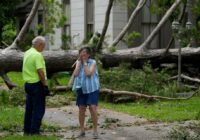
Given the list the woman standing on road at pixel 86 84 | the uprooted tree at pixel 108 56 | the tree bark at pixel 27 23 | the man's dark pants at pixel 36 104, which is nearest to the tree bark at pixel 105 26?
the uprooted tree at pixel 108 56

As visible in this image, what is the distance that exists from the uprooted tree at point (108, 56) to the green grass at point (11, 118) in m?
2.07

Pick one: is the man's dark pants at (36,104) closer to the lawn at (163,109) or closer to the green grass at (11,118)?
the green grass at (11,118)

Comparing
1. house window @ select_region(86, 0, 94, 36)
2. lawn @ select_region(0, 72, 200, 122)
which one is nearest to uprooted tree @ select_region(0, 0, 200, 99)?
lawn @ select_region(0, 72, 200, 122)

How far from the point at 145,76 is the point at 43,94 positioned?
20.1ft

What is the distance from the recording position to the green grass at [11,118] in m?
10.8

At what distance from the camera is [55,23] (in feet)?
58.9

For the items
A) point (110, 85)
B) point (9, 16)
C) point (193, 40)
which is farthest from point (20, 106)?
point (9, 16)

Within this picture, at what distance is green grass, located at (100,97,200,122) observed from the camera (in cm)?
1211

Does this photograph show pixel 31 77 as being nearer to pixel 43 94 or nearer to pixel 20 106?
pixel 43 94

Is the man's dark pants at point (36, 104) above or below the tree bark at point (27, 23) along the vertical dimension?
below

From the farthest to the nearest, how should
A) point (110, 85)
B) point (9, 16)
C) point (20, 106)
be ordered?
point (9, 16) < point (110, 85) < point (20, 106)

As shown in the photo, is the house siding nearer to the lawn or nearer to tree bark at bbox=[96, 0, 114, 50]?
tree bark at bbox=[96, 0, 114, 50]

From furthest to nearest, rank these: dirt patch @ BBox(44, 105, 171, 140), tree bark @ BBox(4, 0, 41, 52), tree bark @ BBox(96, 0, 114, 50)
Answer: tree bark @ BBox(96, 0, 114, 50) → tree bark @ BBox(4, 0, 41, 52) → dirt patch @ BBox(44, 105, 171, 140)

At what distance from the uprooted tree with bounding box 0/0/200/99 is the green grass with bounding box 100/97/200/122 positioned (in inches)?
36.1
